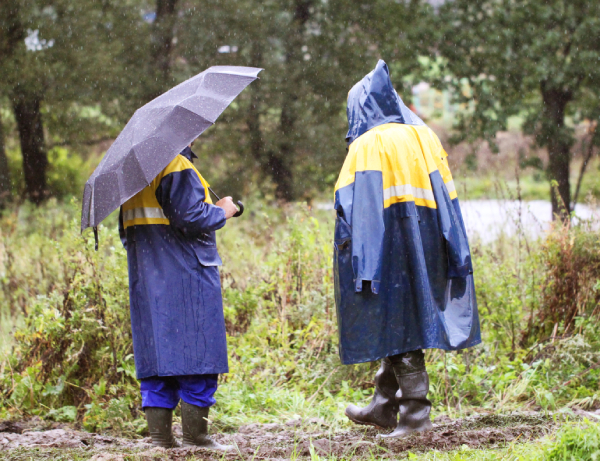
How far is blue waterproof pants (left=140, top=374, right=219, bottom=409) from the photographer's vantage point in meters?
3.21

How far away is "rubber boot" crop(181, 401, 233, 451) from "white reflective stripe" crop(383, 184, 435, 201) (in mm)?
1488

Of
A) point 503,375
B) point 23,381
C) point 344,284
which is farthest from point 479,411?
point 23,381

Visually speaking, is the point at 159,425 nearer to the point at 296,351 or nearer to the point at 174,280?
the point at 174,280

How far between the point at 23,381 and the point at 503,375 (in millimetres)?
3382

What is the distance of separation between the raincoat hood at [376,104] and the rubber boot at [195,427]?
65.7 inches

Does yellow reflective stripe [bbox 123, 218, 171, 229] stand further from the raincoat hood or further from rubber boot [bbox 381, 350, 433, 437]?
rubber boot [bbox 381, 350, 433, 437]

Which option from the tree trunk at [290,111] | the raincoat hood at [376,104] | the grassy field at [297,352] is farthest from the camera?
the tree trunk at [290,111]

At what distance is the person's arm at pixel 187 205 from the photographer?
3064 mm

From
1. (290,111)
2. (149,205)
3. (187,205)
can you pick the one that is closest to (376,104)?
(187,205)

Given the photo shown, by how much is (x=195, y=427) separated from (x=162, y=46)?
9.42 m

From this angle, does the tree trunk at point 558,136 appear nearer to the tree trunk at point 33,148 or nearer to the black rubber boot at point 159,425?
the black rubber boot at point 159,425

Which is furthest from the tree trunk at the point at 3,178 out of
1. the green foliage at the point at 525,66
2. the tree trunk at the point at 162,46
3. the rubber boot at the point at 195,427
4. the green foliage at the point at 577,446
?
the green foliage at the point at 577,446

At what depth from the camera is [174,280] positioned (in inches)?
124

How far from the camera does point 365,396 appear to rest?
439 cm
